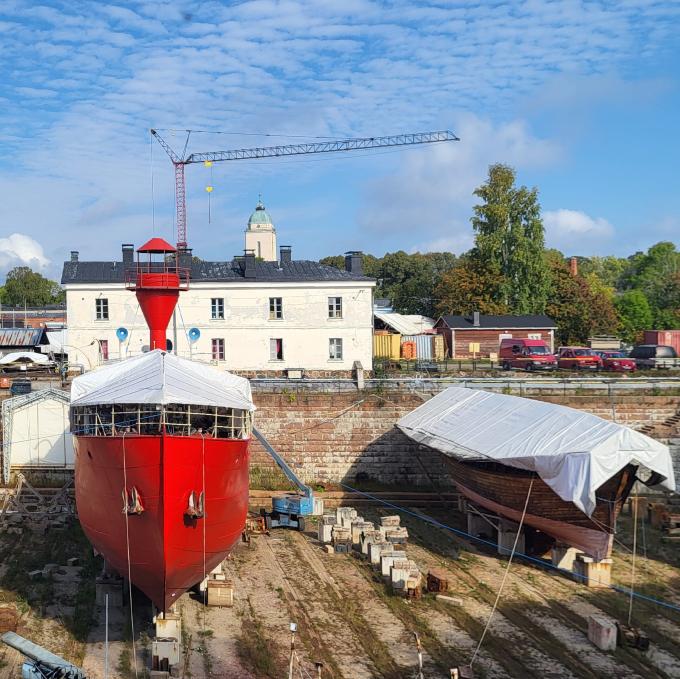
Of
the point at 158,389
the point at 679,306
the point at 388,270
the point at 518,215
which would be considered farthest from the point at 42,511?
the point at 388,270

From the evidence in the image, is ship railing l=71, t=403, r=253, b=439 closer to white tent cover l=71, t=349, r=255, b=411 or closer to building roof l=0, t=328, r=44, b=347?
white tent cover l=71, t=349, r=255, b=411

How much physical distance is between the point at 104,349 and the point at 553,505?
25474 millimetres

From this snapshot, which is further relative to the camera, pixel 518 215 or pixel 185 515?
pixel 518 215

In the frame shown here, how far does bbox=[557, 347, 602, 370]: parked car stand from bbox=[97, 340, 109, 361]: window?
22.5 m

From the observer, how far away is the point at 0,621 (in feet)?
55.1

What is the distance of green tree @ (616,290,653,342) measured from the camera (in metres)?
68.9

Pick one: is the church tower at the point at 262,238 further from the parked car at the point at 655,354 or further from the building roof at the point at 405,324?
the parked car at the point at 655,354

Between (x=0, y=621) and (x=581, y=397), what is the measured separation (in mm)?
23145

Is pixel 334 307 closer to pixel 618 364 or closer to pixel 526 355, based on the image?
pixel 526 355

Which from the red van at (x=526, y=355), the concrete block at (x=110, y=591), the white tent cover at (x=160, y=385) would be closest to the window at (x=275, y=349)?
the red van at (x=526, y=355)

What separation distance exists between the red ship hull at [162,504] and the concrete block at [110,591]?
1.49 meters

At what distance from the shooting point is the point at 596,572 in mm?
20922

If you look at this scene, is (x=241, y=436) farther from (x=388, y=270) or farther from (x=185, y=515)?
(x=388, y=270)

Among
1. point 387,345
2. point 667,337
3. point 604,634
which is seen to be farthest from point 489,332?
point 604,634
